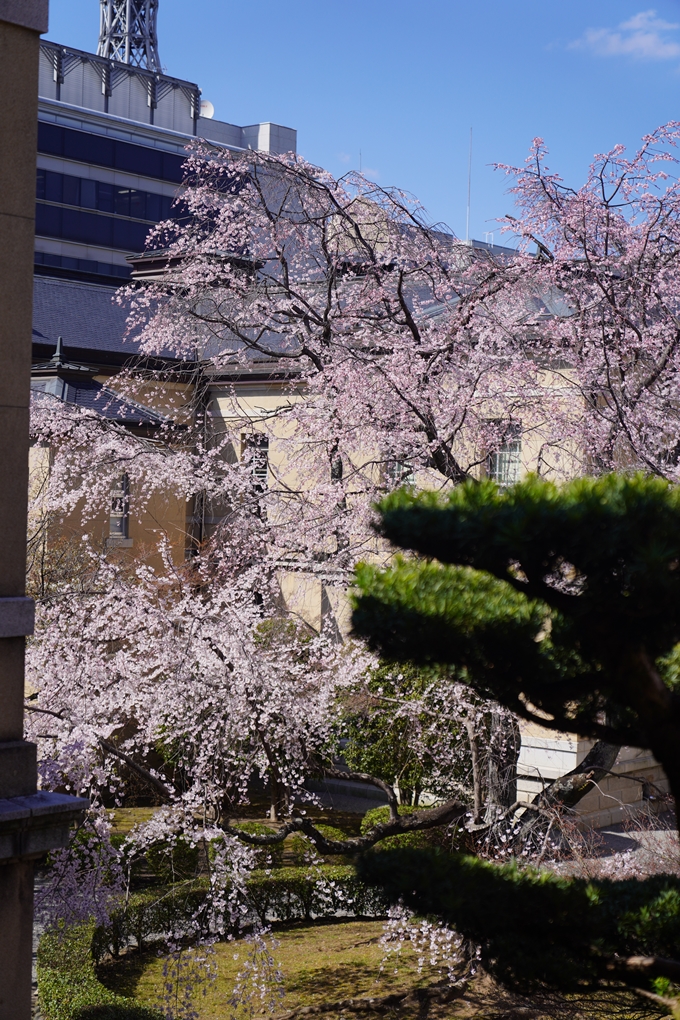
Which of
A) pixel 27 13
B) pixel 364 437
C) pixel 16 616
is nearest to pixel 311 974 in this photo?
pixel 364 437

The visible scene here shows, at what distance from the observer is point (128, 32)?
62.4m

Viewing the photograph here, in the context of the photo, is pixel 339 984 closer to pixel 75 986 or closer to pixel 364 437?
pixel 75 986

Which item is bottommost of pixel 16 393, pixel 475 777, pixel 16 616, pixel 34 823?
pixel 475 777

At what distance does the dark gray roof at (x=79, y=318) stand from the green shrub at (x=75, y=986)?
15239 mm

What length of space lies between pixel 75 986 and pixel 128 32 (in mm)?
63822

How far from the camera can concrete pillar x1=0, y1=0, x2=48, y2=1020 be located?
18.5 feet

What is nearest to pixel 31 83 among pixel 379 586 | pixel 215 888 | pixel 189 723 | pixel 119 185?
pixel 379 586

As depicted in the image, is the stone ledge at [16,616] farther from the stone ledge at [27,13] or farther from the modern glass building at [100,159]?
the modern glass building at [100,159]

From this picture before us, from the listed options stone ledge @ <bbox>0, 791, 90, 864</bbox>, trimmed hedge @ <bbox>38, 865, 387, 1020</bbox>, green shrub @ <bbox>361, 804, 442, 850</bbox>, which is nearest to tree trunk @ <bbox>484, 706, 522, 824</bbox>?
green shrub @ <bbox>361, 804, 442, 850</bbox>

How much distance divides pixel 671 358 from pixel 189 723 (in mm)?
6891

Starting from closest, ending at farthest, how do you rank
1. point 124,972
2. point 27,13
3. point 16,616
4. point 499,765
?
point 16,616 < point 27,13 < point 499,765 < point 124,972

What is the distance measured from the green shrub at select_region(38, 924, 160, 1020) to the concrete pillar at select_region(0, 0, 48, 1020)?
13.9 feet

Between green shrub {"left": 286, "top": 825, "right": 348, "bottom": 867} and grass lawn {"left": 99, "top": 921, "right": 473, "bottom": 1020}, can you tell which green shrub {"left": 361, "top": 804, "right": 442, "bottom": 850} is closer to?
green shrub {"left": 286, "top": 825, "right": 348, "bottom": 867}

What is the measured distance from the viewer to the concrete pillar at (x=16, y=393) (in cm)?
564
